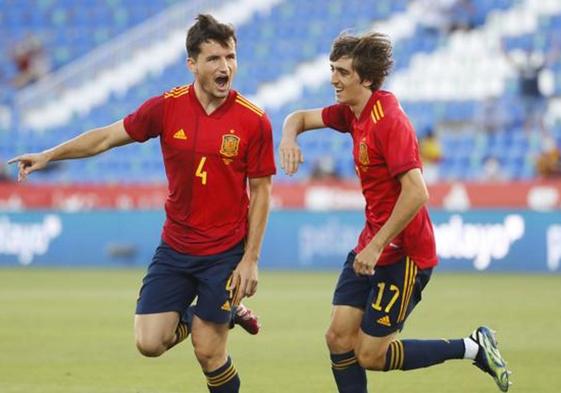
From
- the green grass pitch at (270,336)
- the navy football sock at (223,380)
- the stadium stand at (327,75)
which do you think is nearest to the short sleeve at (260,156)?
the navy football sock at (223,380)

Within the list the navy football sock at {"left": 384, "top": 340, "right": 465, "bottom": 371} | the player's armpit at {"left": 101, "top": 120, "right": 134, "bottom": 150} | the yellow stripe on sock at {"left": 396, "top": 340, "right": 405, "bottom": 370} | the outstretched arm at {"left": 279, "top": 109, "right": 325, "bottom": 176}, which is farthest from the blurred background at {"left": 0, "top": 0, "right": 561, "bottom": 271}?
the player's armpit at {"left": 101, "top": 120, "right": 134, "bottom": 150}

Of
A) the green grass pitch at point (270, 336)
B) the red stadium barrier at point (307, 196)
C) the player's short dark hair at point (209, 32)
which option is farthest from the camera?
the red stadium barrier at point (307, 196)

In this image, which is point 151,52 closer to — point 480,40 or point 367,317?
point 480,40

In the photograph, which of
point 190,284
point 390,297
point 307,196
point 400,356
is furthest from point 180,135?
point 307,196

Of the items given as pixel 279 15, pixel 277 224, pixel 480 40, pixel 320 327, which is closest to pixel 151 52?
pixel 279 15

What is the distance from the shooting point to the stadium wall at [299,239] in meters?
19.5

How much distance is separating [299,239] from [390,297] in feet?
43.6

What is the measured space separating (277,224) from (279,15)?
29.9ft

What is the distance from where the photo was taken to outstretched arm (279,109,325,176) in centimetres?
729

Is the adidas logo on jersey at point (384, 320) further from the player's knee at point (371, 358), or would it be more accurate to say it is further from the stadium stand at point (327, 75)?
the stadium stand at point (327, 75)

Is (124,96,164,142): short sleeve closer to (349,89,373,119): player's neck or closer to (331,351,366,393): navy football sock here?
(349,89,373,119): player's neck

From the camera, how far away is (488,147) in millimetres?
24188

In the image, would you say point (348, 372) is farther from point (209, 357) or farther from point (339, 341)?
point (209, 357)

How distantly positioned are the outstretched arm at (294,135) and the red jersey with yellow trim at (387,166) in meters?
0.25
